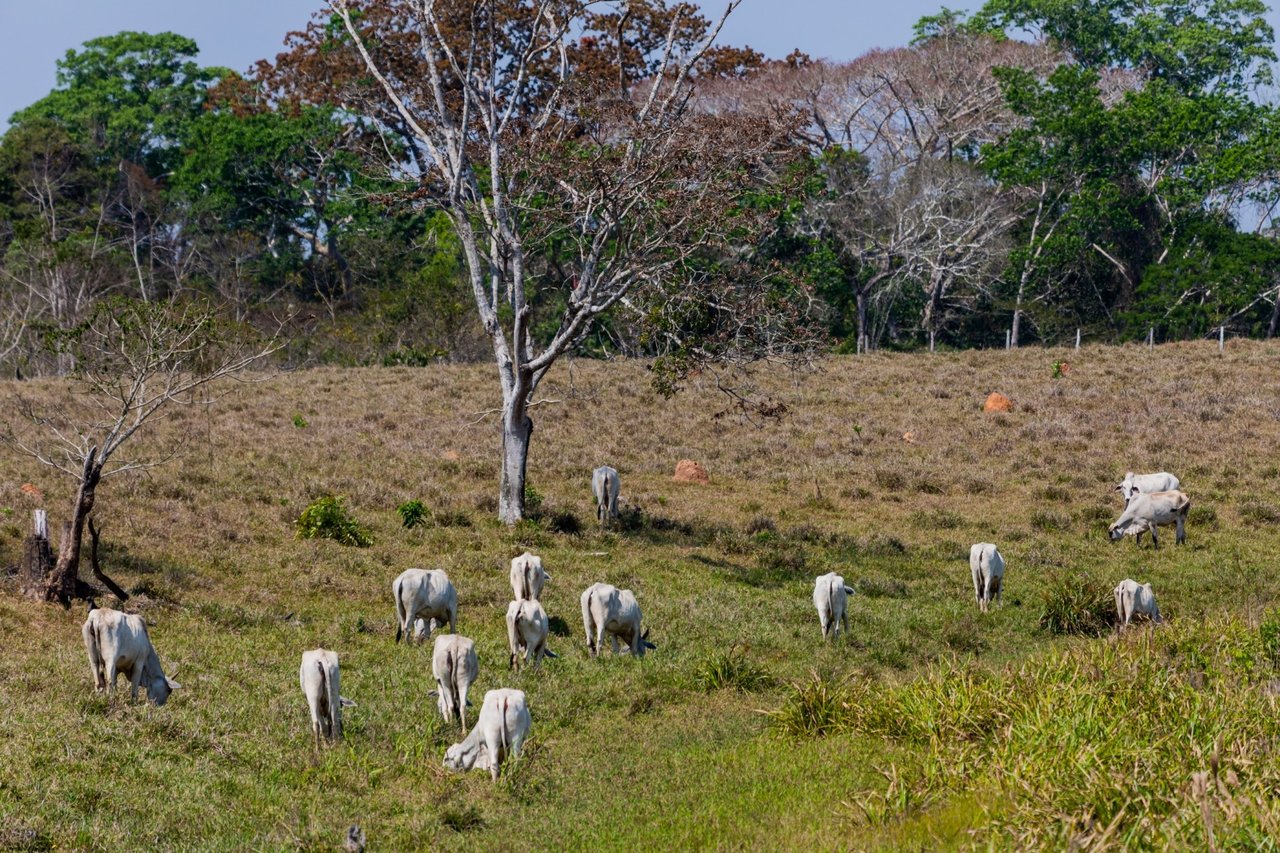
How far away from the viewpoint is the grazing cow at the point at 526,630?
14.8 m

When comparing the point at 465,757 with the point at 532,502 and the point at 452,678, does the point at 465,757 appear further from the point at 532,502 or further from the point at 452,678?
the point at 532,502

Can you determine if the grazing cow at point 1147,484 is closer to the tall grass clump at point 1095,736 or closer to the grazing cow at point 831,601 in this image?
the grazing cow at point 831,601

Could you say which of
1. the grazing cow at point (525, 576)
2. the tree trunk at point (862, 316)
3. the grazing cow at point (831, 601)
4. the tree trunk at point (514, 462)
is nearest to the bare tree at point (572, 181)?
the tree trunk at point (514, 462)

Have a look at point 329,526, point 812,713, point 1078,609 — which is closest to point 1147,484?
point 1078,609

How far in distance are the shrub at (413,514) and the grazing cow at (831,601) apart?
9090mm

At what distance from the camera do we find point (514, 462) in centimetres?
2472

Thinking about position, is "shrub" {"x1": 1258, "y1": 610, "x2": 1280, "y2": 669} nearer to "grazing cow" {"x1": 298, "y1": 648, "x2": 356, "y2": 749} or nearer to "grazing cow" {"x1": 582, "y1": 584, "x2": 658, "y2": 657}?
"grazing cow" {"x1": 582, "y1": 584, "x2": 658, "y2": 657}

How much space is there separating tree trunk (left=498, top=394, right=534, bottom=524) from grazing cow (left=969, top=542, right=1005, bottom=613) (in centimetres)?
864

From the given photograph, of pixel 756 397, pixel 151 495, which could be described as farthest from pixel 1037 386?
pixel 151 495

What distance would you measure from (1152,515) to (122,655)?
1967 cm

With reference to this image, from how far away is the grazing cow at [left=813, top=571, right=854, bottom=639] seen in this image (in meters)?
17.2

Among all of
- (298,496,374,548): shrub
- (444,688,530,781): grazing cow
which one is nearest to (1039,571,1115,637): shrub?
(444,688,530,781): grazing cow

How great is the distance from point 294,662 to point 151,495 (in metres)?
9.99

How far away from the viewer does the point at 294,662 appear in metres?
15.3
